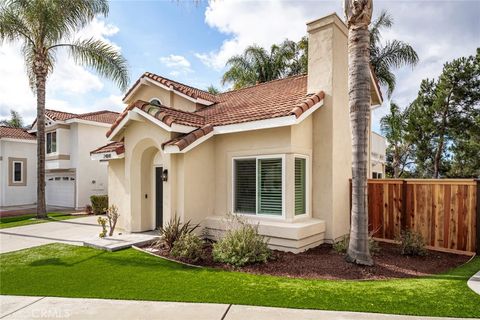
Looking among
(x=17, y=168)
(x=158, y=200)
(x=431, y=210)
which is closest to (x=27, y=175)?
(x=17, y=168)

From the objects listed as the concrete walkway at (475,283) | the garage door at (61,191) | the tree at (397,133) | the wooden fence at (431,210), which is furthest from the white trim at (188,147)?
the tree at (397,133)

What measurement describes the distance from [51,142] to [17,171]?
4.76 metres

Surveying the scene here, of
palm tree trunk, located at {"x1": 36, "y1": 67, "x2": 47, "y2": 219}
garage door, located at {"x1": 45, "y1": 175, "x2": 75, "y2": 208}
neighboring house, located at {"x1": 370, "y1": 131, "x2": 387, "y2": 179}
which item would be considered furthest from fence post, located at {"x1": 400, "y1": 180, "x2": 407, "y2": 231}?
garage door, located at {"x1": 45, "y1": 175, "x2": 75, "y2": 208}

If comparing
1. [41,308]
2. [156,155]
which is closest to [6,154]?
[156,155]

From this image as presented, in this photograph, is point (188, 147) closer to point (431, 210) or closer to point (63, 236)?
point (63, 236)

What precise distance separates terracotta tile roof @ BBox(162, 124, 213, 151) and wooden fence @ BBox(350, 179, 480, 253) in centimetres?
698

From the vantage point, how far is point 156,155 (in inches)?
508

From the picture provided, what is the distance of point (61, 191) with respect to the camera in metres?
25.7

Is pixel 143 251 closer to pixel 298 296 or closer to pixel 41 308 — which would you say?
pixel 41 308

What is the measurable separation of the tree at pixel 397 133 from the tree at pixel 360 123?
1153 inches

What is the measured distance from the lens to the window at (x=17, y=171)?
26.4 m

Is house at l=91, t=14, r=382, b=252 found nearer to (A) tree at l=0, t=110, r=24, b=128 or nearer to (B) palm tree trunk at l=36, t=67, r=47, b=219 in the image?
(B) palm tree trunk at l=36, t=67, r=47, b=219

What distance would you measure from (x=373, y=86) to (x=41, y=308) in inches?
584

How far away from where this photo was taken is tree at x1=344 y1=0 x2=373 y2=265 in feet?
26.2
